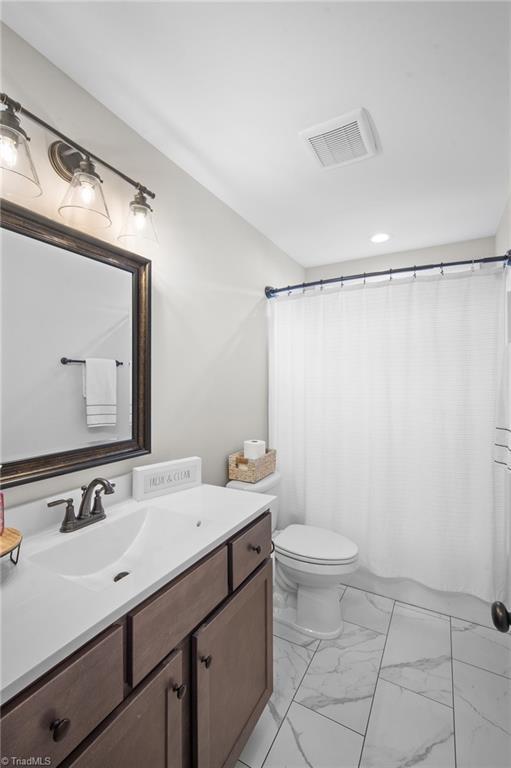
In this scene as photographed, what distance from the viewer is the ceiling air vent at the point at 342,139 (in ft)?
4.74

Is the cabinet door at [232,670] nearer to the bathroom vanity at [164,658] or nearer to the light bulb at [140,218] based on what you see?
the bathroom vanity at [164,658]

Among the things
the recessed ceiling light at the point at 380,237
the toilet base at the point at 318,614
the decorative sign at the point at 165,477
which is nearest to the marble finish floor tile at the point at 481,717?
the toilet base at the point at 318,614

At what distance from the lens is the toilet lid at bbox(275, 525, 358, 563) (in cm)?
184

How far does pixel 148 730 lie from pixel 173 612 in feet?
0.76

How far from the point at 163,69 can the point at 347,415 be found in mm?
1908

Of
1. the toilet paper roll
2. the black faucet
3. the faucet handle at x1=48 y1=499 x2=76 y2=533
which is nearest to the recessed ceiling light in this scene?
the toilet paper roll

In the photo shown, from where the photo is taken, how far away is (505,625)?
684 millimetres

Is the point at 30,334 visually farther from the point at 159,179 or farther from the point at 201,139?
the point at 201,139

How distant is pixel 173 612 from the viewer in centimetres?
88

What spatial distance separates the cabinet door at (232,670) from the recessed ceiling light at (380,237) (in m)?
2.28

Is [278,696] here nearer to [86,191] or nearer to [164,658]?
[164,658]

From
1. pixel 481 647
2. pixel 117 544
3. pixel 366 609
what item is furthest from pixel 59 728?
pixel 481 647

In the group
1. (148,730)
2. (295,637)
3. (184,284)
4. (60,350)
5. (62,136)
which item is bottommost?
(295,637)

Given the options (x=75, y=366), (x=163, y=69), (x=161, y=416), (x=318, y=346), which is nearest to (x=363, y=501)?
(x=318, y=346)
